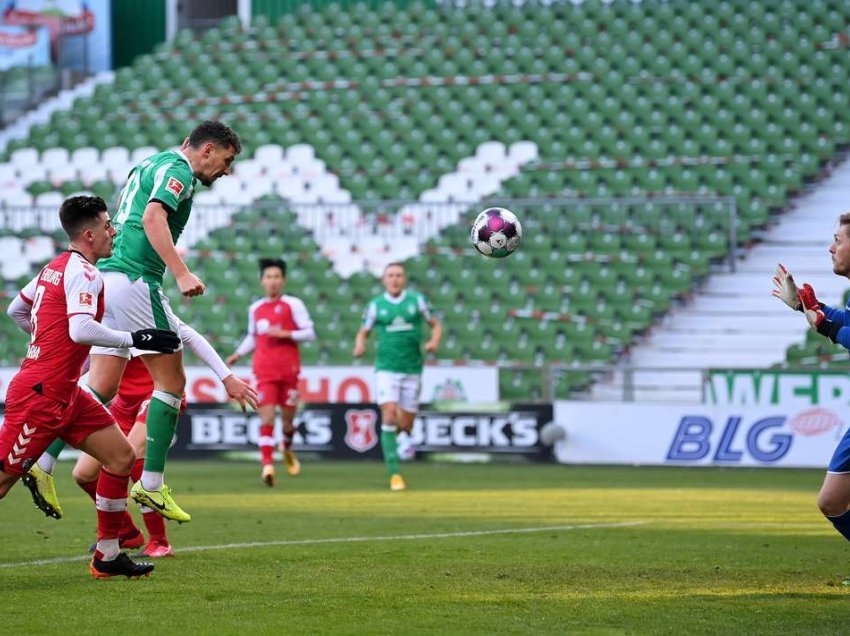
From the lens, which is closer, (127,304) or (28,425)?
(28,425)

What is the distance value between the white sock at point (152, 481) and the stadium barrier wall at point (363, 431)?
11.2 meters

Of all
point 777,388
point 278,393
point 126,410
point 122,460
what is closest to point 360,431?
point 278,393

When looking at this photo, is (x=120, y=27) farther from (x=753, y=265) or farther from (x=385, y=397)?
(x=385, y=397)

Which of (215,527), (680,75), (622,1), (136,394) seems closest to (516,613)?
(136,394)

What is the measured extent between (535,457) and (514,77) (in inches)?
442

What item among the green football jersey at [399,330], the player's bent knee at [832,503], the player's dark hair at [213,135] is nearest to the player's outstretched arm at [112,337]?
the player's dark hair at [213,135]

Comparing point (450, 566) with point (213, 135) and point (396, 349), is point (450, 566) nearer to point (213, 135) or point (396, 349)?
point (213, 135)

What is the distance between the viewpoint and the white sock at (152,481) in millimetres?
8195

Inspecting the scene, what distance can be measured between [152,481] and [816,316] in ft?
12.7

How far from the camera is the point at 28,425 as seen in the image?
705cm

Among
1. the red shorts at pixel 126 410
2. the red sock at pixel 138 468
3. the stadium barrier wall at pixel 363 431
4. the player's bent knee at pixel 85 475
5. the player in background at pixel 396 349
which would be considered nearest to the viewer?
the player's bent knee at pixel 85 475

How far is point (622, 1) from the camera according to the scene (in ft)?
96.1

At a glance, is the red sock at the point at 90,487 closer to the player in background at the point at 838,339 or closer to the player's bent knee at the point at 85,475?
the player's bent knee at the point at 85,475

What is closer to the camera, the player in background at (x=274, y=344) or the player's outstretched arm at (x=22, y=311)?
the player's outstretched arm at (x=22, y=311)
